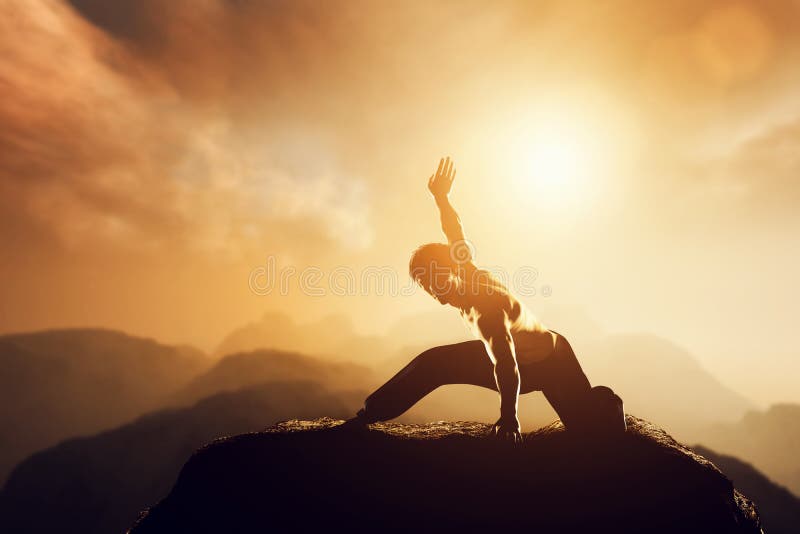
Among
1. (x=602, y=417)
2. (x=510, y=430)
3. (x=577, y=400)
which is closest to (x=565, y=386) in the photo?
(x=577, y=400)

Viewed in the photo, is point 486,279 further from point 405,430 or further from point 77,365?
point 77,365

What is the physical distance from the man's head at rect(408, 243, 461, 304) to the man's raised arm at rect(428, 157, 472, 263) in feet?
0.72

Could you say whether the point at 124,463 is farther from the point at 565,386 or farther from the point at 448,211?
the point at 565,386

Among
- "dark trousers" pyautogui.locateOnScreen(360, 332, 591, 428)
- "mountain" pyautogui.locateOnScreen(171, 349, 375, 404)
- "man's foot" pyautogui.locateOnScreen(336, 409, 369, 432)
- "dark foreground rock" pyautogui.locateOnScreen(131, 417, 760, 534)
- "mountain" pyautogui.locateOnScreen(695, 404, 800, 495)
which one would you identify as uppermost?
"mountain" pyautogui.locateOnScreen(171, 349, 375, 404)

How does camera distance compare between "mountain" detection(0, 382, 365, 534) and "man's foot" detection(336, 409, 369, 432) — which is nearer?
"man's foot" detection(336, 409, 369, 432)

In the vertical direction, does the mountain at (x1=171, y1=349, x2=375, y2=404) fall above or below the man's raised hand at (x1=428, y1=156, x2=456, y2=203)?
above

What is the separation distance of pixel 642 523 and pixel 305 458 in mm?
3883

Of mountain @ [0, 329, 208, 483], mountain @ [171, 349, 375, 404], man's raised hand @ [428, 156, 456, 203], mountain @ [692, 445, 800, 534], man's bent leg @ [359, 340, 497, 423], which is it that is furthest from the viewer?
mountain @ [0, 329, 208, 483]

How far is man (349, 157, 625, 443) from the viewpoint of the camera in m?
5.10

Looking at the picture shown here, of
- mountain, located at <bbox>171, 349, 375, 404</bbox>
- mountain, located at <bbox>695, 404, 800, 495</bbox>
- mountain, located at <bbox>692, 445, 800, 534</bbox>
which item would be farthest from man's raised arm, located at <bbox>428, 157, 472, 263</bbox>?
mountain, located at <bbox>695, 404, 800, 495</bbox>

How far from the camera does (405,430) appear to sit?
6.25m

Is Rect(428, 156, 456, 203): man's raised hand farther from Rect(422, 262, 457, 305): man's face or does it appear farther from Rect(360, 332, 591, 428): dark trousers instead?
Rect(360, 332, 591, 428): dark trousers

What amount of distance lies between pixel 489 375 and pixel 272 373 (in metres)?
114

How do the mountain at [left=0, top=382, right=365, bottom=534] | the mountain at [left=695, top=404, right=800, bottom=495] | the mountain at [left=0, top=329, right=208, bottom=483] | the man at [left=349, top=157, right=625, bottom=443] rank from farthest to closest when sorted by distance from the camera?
the mountain at [left=695, top=404, right=800, bottom=495], the mountain at [left=0, top=329, right=208, bottom=483], the mountain at [left=0, top=382, right=365, bottom=534], the man at [left=349, top=157, right=625, bottom=443]
